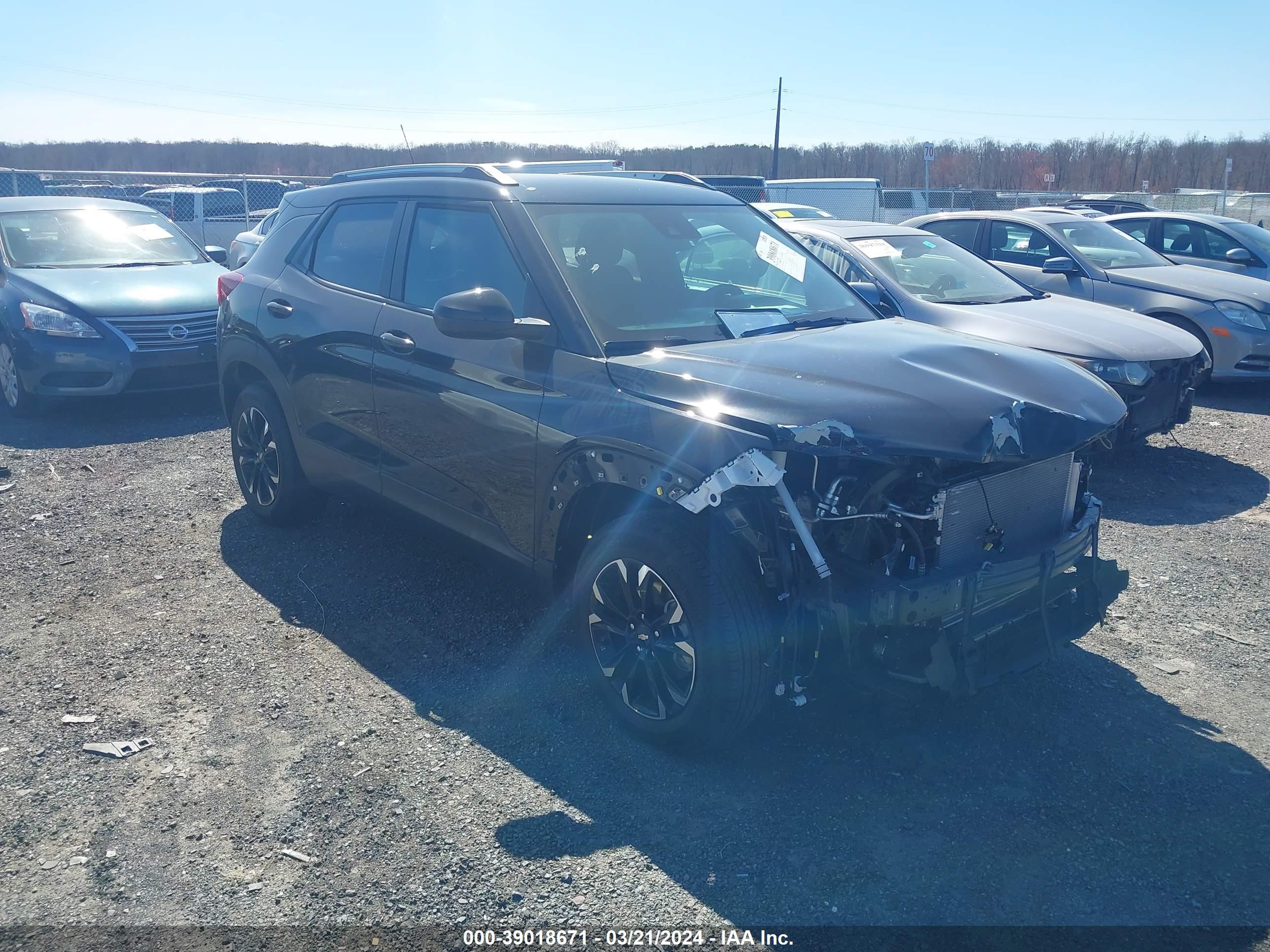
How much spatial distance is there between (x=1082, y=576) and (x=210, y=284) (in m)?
8.49

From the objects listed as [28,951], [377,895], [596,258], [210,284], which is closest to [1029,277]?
[596,258]

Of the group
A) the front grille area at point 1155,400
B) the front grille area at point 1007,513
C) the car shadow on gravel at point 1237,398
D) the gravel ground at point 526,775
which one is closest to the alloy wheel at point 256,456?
the gravel ground at point 526,775

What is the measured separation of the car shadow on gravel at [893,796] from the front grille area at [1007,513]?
2.20 ft

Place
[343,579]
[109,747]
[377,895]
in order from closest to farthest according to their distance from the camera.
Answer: [377,895]
[109,747]
[343,579]

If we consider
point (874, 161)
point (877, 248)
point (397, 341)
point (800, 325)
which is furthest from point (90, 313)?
point (874, 161)

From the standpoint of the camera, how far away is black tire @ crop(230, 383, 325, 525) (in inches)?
221

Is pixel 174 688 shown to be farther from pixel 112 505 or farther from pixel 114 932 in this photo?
pixel 112 505

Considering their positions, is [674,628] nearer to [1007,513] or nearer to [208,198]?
[1007,513]

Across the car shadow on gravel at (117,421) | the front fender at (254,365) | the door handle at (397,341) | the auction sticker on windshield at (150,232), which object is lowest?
the car shadow on gravel at (117,421)

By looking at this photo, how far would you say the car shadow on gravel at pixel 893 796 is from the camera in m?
2.90

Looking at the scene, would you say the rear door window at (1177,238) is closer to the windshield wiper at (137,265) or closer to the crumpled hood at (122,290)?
the crumpled hood at (122,290)

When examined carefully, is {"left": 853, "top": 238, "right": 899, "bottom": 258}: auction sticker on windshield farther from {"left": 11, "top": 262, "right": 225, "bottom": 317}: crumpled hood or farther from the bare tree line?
the bare tree line

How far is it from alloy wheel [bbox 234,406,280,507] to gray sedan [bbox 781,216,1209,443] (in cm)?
365

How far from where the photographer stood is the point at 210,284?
962 centimetres
